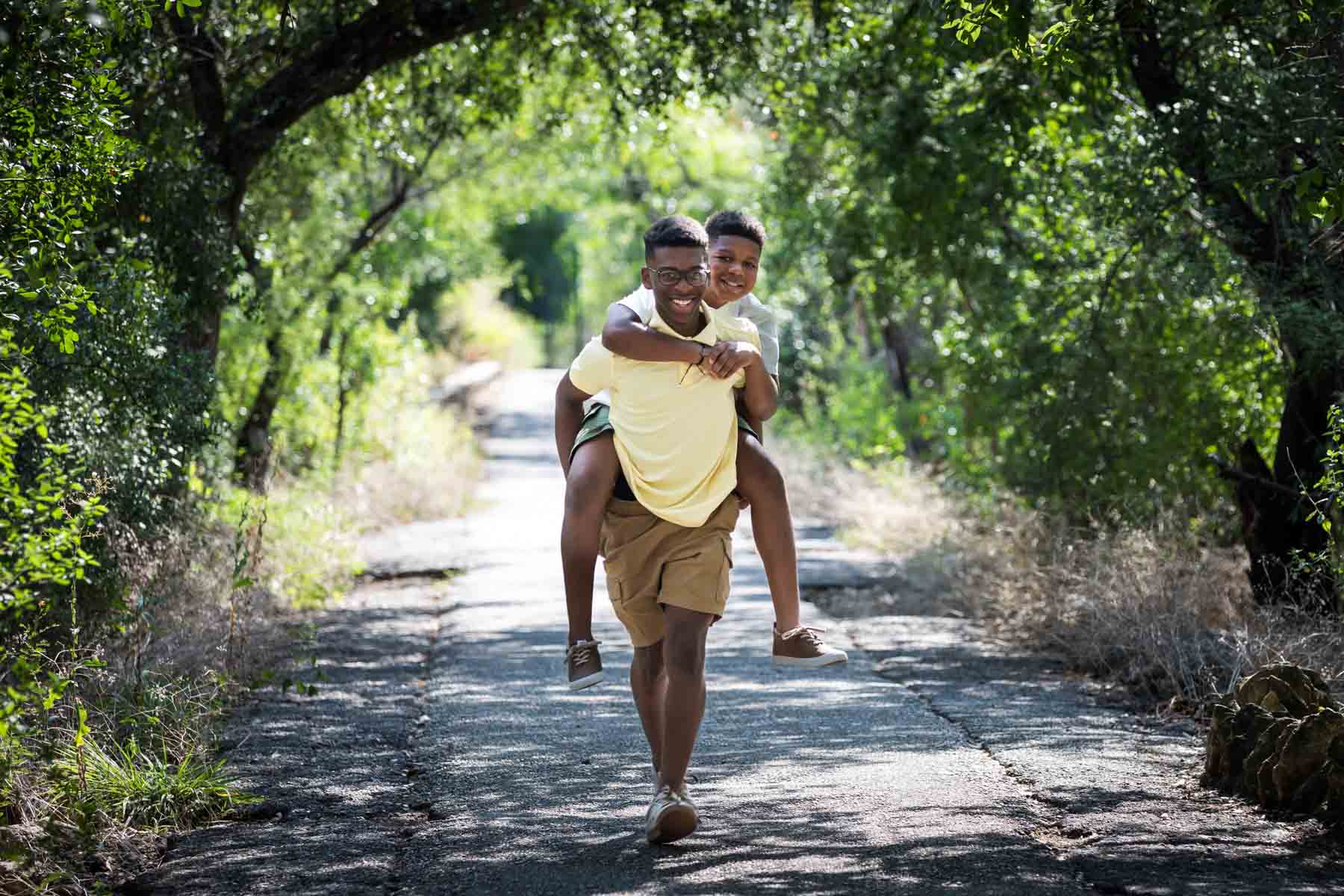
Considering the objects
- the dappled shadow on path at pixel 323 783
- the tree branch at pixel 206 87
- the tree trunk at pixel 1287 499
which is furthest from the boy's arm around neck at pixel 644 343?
the tree branch at pixel 206 87


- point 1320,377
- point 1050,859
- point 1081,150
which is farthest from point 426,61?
point 1050,859

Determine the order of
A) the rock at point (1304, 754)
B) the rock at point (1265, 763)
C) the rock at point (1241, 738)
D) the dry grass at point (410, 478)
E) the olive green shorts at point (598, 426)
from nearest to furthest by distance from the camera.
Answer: the olive green shorts at point (598, 426) < the rock at point (1304, 754) < the rock at point (1265, 763) < the rock at point (1241, 738) < the dry grass at point (410, 478)

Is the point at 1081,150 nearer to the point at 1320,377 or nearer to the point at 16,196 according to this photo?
the point at 1320,377

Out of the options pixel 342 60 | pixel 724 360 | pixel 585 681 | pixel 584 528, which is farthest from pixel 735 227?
pixel 342 60

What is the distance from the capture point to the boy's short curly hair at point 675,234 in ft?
17.5

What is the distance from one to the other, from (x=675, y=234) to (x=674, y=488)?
32.8 inches

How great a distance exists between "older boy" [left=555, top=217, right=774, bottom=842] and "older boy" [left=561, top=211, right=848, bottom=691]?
6cm

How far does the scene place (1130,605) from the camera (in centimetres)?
897

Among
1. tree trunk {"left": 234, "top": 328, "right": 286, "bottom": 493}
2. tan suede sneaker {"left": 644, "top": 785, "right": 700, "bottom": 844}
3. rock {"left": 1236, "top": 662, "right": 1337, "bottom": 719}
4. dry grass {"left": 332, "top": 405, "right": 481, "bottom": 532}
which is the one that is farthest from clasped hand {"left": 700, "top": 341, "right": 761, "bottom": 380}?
tree trunk {"left": 234, "top": 328, "right": 286, "bottom": 493}

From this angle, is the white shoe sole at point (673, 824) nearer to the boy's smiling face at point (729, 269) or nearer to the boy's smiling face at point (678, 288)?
the boy's smiling face at point (678, 288)

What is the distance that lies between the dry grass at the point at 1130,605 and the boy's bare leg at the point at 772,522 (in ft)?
8.51

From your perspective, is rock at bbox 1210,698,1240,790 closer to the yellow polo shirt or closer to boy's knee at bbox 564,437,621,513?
the yellow polo shirt

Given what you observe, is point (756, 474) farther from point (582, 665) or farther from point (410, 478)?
point (410, 478)

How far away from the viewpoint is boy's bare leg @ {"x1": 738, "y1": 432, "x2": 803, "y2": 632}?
219 inches
